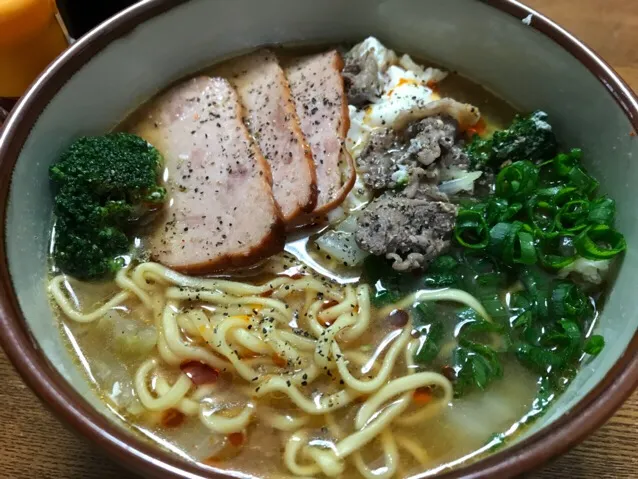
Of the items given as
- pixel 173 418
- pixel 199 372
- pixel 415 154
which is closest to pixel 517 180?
pixel 415 154

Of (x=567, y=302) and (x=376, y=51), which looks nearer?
(x=567, y=302)

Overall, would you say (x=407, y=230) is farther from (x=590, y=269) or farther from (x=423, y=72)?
(x=423, y=72)

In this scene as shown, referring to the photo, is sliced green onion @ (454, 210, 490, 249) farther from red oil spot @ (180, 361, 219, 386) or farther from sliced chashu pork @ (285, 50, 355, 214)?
red oil spot @ (180, 361, 219, 386)

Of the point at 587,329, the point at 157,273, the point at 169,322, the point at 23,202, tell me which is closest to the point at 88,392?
the point at 169,322

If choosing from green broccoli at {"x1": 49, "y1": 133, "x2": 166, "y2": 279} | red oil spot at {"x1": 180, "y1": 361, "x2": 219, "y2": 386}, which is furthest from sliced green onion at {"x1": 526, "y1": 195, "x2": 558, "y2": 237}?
green broccoli at {"x1": 49, "y1": 133, "x2": 166, "y2": 279}

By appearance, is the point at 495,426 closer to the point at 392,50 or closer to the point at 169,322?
the point at 169,322

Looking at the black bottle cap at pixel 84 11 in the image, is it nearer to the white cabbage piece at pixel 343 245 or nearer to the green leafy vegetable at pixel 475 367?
the white cabbage piece at pixel 343 245
